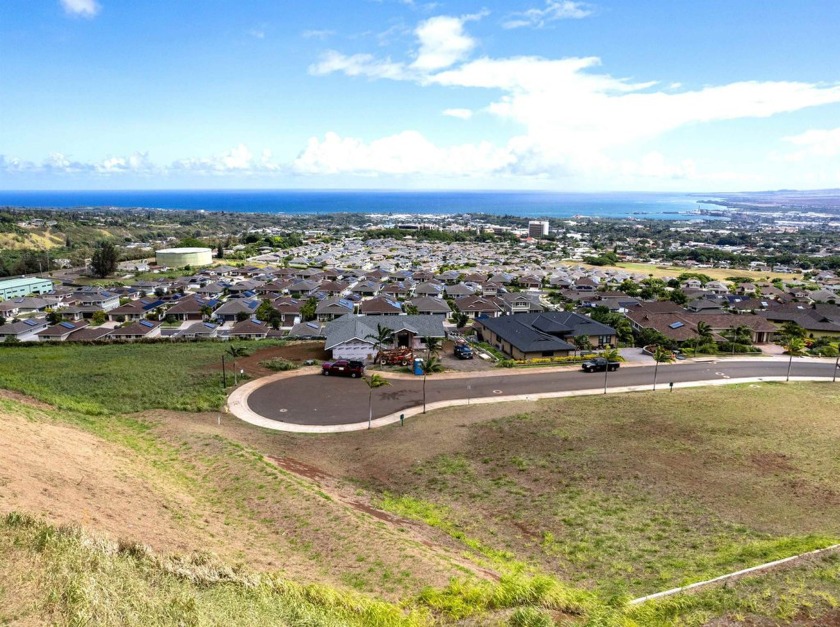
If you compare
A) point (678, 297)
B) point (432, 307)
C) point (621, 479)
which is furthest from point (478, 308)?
point (621, 479)

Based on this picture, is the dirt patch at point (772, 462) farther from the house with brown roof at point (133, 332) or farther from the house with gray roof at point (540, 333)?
the house with brown roof at point (133, 332)

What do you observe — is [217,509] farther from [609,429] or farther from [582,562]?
[609,429]

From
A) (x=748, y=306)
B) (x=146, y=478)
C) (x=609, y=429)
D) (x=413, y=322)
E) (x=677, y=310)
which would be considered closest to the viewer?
(x=146, y=478)

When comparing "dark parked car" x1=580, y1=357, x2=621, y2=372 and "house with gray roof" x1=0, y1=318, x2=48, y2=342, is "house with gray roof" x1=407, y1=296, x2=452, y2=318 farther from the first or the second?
"house with gray roof" x1=0, y1=318, x2=48, y2=342

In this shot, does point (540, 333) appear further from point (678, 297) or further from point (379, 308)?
point (678, 297)

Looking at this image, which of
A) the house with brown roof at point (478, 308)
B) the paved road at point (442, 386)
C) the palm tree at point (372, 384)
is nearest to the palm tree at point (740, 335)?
the paved road at point (442, 386)

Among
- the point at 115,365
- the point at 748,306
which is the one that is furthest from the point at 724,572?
the point at 748,306
